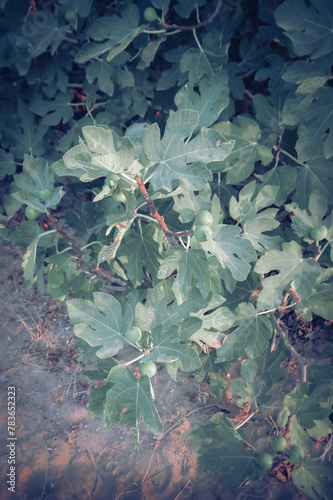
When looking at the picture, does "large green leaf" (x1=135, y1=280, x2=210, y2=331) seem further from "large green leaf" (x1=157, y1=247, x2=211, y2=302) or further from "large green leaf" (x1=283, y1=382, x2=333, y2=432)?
"large green leaf" (x1=283, y1=382, x2=333, y2=432)

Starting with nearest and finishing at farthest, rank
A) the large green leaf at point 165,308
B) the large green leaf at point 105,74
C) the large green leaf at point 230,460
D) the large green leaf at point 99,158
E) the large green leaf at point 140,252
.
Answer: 1. the large green leaf at point 99,158
2. the large green leaf at point 165,308
3. the large green leaf at point 230,460
4. the large green leaf at point 140,252
5. the large green leaf at point 105,74

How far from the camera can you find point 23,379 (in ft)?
9.20

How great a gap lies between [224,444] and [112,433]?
0.93 m

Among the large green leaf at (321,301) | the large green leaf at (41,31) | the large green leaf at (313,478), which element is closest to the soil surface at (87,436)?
the large green leaf at (313,478)

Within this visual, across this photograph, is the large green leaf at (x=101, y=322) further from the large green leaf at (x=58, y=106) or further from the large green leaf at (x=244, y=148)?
the large green leaf at (x=58, y=106)

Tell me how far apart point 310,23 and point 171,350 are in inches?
68.9

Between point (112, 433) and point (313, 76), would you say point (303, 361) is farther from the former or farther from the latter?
point (313, 76)

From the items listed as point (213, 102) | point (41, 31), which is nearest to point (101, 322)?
point (213, 102)

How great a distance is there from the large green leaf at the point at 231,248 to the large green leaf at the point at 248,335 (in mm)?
A: 514

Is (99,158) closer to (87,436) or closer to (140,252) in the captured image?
(140,252)

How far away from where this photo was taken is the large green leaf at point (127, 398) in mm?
1522

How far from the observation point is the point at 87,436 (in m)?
2.60

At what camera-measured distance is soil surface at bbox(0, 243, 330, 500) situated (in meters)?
2.42

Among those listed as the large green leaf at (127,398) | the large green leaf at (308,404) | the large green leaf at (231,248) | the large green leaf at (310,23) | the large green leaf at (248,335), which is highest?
the large green leaf at (310,23)
